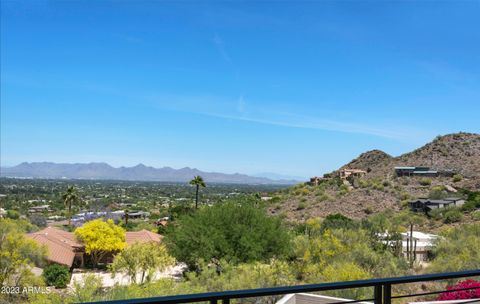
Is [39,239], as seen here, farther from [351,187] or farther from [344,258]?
[351,187]

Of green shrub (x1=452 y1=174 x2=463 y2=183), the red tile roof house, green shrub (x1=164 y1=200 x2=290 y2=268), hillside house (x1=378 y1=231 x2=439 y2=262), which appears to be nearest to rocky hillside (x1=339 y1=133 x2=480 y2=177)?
green shrub (x1=452 y1=174 x2=463 y2=183)

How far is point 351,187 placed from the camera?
59.8 metres

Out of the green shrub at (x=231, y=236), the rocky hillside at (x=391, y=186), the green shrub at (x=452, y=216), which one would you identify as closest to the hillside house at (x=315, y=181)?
the rocky hillside at (x=391, y=186)

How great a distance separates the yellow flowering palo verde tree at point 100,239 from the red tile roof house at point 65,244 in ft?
2.59

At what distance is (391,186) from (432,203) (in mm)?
11402

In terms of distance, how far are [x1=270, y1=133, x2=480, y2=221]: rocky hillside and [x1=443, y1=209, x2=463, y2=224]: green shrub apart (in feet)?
26.3

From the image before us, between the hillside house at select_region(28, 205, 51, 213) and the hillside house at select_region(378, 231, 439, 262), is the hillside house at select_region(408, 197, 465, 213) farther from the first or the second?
the hillside house at select_region(28, 205, 51, 213)

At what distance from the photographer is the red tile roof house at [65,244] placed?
3400 cm

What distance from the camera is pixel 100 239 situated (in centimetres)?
3712

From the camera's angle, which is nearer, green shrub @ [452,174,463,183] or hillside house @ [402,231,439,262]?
hillside house @ [402,231,439,262]

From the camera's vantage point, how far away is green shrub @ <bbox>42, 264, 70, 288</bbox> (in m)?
28.7

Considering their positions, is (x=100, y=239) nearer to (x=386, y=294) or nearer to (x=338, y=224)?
(x=338, y=224)

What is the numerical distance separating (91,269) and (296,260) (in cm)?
1717

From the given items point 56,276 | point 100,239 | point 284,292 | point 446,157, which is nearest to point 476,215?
point 446,157
